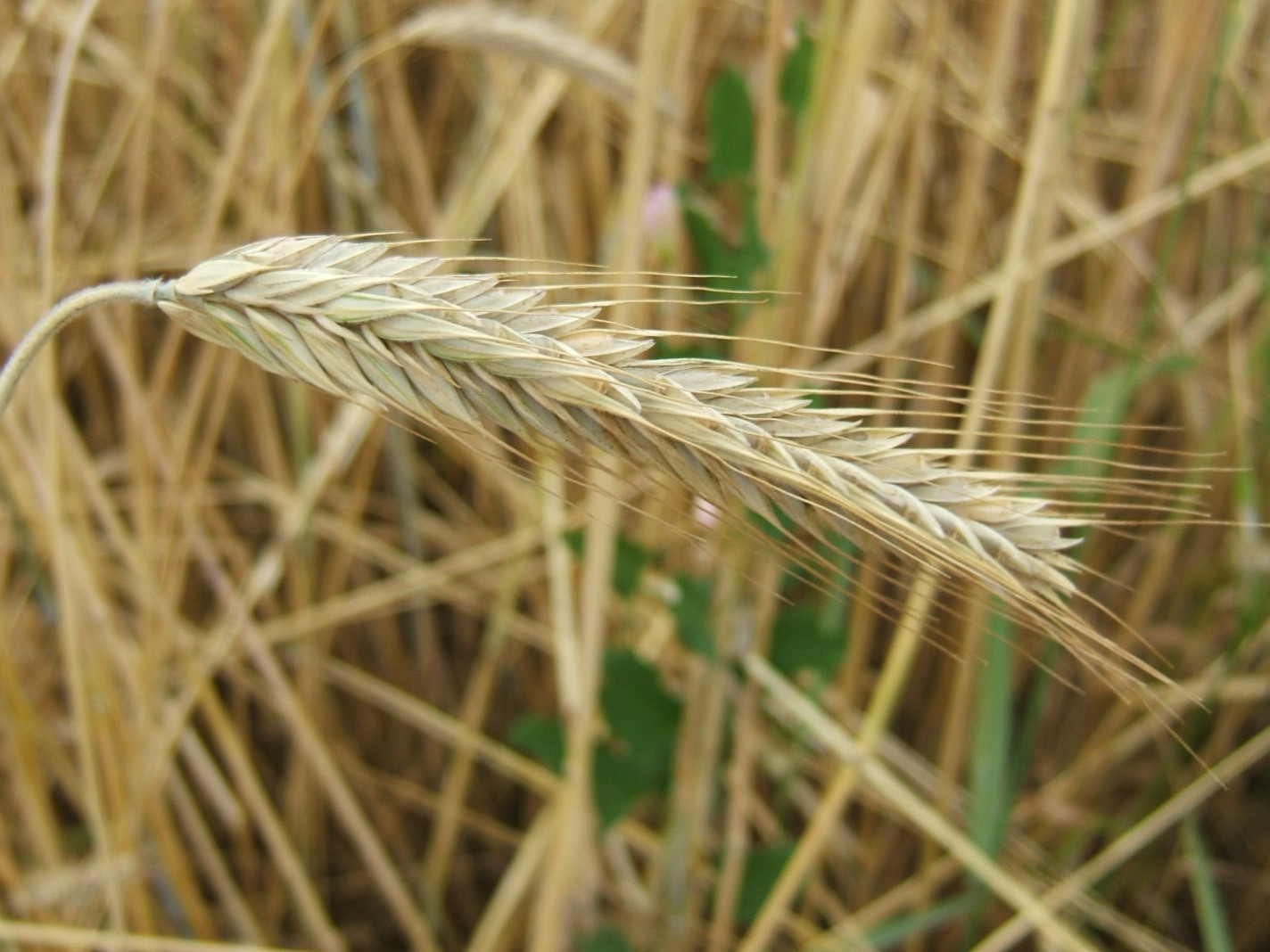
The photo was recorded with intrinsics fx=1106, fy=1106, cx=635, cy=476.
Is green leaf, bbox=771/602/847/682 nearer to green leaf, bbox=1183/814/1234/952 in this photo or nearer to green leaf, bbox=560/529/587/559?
green leaf, bbox=560/529/587/559

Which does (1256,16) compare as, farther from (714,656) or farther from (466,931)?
(466,931)

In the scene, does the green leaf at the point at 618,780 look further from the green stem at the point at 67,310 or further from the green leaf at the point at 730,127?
the green stem at the point at 67,310

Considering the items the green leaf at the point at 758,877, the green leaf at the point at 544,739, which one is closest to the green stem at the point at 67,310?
the green leaf at the point at 544,739

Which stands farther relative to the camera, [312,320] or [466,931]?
[466,931]

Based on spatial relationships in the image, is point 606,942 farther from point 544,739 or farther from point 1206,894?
point 1206,894

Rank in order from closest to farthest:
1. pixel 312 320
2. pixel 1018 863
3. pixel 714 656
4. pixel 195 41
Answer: pixel 312 320, pixel 714 656, pixel 1018 863, pixel 195 41

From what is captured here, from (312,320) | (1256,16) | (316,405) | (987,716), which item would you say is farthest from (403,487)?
(1256,16)
